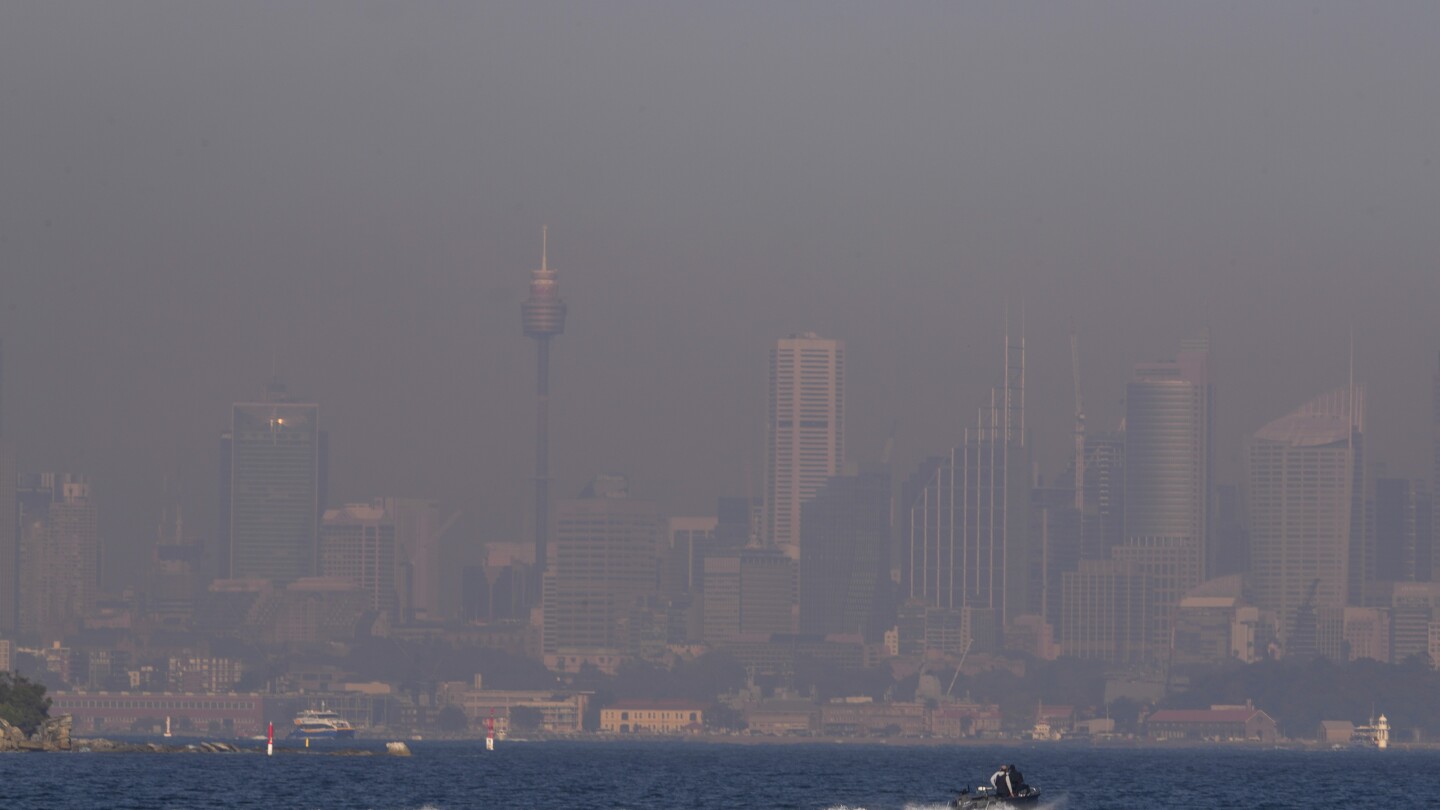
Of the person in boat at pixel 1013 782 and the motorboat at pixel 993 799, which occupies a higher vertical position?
the person in boat at pixel 1013 782

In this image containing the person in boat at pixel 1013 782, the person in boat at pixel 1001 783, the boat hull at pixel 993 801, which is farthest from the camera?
the person in boat at pixel 1013 782

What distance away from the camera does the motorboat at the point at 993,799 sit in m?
114

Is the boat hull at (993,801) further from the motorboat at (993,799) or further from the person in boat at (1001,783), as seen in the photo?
the person in boat at (1001,783)

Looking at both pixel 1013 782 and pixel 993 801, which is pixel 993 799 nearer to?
pixel 993 801

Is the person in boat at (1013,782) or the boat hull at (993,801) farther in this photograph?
the person in boat at (1013,782)

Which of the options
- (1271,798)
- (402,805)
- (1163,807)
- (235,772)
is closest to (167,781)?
(235,772)

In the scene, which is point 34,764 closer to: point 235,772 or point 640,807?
point 235,772

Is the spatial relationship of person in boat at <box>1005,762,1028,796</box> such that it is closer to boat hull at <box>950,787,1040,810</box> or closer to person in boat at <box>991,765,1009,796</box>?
person in boat at <box>991,765,1009,796</box>

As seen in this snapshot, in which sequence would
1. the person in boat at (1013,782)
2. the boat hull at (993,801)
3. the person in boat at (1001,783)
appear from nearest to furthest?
1. the boat hull at (993,801)
2. the person in boat at (1001,783)
3. the person in boat at (1013,782)

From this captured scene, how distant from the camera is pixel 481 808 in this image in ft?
470

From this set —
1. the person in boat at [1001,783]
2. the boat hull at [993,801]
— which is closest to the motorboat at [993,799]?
the boat hull at [993,801]

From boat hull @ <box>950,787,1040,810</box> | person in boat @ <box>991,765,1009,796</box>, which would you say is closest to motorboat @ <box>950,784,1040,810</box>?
boat hull @ <box>950,787,1040,810</box>

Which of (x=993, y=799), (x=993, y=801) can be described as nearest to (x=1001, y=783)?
(x=993, y=799)

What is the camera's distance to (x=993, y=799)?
376 ft
